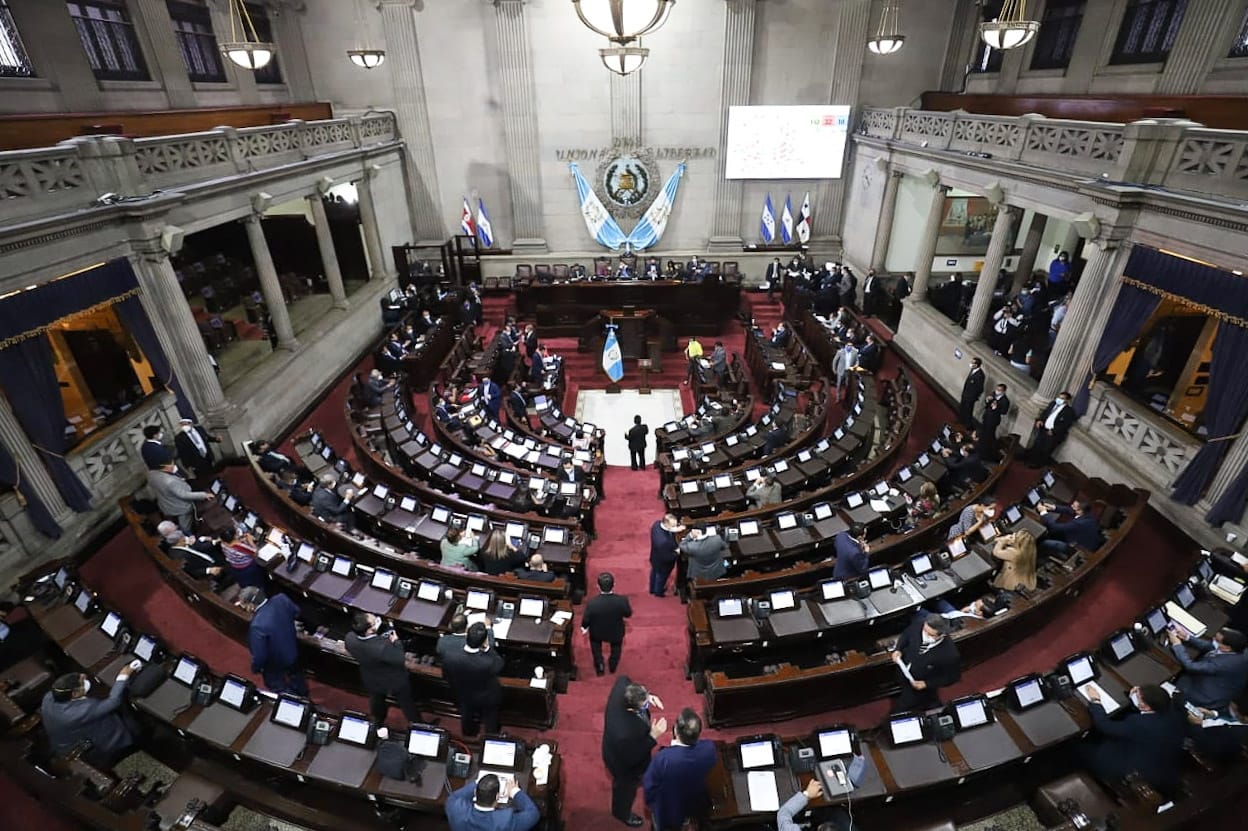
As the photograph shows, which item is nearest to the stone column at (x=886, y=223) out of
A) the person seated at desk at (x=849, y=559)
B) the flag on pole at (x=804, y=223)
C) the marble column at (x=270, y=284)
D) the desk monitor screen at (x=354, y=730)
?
the flag on pole at (x=804, y=223)

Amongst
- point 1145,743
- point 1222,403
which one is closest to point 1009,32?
point 1222,403

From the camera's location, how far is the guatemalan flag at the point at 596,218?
62.3ft

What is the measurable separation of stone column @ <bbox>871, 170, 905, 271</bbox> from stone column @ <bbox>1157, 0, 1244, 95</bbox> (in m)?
5.51

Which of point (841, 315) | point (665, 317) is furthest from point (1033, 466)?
point (665, 317)

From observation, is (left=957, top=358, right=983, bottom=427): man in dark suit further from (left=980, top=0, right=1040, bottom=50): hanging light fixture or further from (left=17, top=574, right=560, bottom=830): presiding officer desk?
(left=17, top=574, right=560, bottom=830): presiding officer desk

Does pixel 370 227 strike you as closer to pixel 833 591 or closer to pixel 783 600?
pixel 783 600

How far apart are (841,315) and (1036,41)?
25.2ft

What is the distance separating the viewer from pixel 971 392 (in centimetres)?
1112

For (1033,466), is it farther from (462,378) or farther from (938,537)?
(462,378)

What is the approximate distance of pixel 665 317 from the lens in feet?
A: 57.8

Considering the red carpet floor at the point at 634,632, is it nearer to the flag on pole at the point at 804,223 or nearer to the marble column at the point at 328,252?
the marble column at the point at 328,252

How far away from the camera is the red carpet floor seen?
5826mm

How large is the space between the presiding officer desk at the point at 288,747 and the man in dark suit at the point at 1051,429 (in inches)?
361

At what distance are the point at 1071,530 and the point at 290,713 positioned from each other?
28.1 ft
